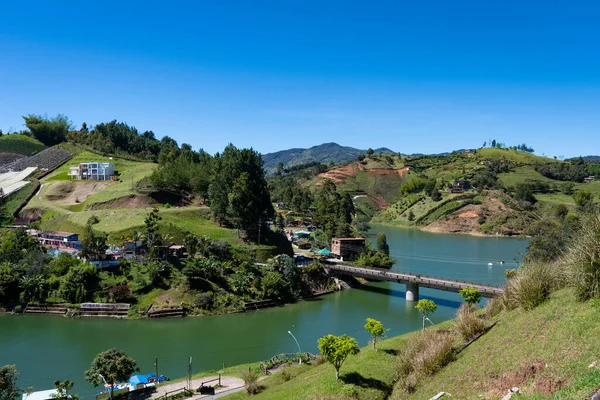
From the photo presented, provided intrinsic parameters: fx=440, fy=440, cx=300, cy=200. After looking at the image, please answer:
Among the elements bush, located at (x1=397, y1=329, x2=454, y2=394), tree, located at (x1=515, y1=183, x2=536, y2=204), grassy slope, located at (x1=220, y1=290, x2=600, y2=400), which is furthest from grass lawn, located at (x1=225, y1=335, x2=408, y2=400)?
tree, located at (x1=515, y1=183, x2=536, y2=204)

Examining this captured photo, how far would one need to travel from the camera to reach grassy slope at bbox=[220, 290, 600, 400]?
11.8m

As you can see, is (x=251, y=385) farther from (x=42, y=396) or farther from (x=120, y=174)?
(x=120, y=174)

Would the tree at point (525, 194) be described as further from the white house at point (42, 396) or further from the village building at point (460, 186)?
the white house at point (42, 396)

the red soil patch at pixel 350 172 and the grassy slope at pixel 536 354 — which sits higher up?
the red soil patch at pixel 350 172

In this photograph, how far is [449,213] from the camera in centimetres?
13212

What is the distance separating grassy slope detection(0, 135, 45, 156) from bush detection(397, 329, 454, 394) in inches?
5278

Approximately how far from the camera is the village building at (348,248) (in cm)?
6931

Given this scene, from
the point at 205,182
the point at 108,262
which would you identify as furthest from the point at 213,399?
the point at 205,182

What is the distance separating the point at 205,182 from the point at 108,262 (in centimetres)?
2810

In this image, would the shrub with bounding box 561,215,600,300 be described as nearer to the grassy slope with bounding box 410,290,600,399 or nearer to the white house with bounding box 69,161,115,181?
the grassy slope with bounding box 410,290,600,399

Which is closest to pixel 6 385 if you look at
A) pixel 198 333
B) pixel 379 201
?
pixel 198 333

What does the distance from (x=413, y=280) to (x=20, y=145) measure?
12128 cm

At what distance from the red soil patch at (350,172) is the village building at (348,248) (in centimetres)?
10742

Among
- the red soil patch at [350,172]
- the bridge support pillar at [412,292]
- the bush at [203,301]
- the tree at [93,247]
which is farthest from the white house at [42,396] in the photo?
the red soil patch at [350,172]
